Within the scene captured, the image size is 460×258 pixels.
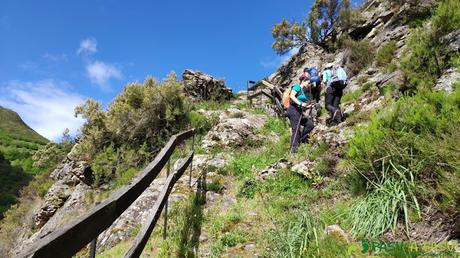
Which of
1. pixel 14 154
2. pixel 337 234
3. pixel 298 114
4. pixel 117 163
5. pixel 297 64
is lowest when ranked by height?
pixel 337 234

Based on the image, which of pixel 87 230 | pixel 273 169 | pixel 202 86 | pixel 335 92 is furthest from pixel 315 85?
pixel 87 230

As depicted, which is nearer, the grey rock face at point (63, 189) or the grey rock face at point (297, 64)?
the grey rock face at point (63, 189)

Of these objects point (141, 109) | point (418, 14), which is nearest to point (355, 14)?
point (418, 14)

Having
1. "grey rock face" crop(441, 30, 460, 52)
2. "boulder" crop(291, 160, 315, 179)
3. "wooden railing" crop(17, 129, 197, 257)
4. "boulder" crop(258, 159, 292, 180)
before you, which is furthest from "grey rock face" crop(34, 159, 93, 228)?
"grey rock face" crop(441, 30, 460, 52)

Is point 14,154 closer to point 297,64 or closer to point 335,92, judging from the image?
point 297,64

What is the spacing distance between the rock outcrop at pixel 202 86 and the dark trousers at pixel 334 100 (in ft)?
33.6

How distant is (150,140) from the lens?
12.6 metres

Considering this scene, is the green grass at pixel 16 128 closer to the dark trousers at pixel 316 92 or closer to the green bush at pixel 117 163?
the green bush at pixel 117 163

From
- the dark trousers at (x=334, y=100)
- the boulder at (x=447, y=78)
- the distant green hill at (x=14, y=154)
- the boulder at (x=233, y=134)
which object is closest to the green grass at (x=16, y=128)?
the distant green hill at (x=14, y=154)

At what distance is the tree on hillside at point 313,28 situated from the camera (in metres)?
24.2

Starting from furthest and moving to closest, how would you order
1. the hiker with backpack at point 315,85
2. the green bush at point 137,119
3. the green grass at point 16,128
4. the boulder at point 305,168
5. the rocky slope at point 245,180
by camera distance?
the green grass at point 16,128 < the green bush at point 137,119 < the hiker with backpack at point 315,85 < the boulder at point 305,168 < the rocky slope at point 245,180

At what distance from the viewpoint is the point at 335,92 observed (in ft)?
32.0

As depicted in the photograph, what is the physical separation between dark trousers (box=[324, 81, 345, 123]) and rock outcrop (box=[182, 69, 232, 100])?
10232 mm

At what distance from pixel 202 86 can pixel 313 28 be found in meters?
10.4
